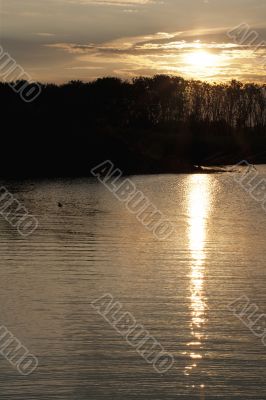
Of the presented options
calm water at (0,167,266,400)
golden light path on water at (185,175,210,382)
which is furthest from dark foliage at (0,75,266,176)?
→ calm water at (0,167,266,400)

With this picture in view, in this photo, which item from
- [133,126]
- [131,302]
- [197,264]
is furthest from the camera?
[133,126]

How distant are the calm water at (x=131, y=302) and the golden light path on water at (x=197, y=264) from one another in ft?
0.11

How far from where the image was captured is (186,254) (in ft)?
76.4

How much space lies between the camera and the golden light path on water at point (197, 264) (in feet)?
44.4

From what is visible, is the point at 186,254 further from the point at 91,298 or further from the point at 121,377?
the point at 121,377

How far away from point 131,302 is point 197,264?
5216 mm

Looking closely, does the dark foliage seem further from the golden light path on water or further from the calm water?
the calm water

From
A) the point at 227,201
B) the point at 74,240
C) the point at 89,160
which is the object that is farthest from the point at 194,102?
the point at 74,240

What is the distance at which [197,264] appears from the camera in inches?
839

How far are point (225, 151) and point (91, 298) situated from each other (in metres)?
79.6

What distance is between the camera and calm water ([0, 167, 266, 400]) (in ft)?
38.4

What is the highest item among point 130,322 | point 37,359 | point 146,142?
point 146,142

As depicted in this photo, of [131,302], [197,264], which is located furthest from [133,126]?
[131,302]

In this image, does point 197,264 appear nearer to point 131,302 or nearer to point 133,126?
point 131,302
